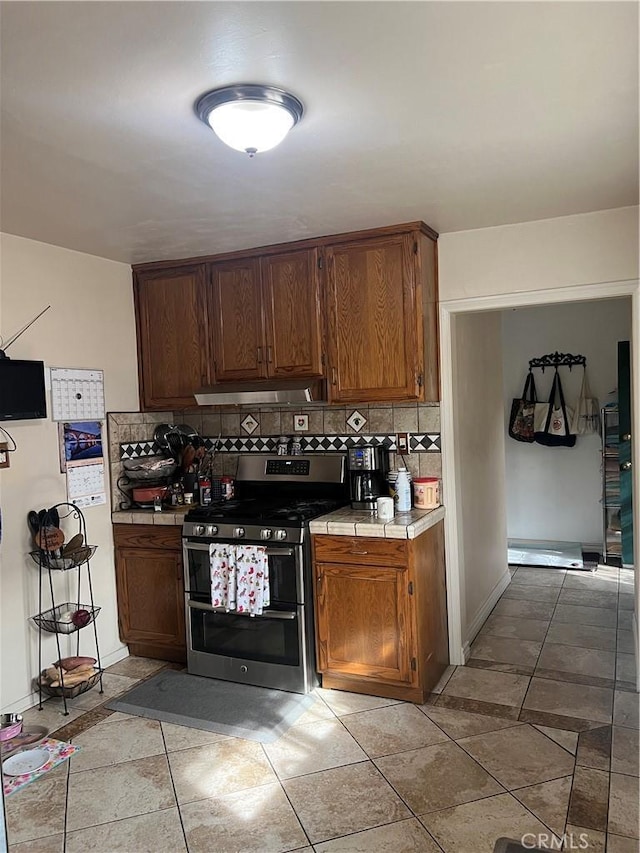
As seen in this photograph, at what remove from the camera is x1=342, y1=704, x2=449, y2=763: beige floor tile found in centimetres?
276

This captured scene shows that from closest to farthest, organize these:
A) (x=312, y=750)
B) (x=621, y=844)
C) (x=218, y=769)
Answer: (x=621, y=844), (x=218, y=769), (x=312, y=750)

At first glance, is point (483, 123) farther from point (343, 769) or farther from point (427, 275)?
point (343, 769)

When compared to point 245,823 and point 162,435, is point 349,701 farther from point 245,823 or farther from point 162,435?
point 162,435

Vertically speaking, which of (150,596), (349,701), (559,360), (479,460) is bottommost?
(349,701)

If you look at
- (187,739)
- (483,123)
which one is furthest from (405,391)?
(187,739)

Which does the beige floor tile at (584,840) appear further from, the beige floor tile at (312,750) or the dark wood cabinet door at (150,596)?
the dark wood cabinet door at (150,596)

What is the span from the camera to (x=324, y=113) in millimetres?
1966

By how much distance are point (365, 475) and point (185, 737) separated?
164 cm

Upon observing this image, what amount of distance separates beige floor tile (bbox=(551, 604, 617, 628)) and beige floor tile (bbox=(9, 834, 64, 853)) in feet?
10.3

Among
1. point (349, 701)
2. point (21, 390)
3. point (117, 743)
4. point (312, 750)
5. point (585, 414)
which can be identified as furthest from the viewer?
point (585, 414)

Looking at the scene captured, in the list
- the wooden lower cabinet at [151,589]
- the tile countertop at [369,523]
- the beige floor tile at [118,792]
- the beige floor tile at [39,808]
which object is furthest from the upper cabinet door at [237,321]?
the beige floor tile at [39,808]

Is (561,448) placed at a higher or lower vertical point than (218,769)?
higher

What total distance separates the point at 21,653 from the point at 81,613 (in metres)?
0.35

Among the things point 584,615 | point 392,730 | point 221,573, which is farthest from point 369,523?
point 584,615
